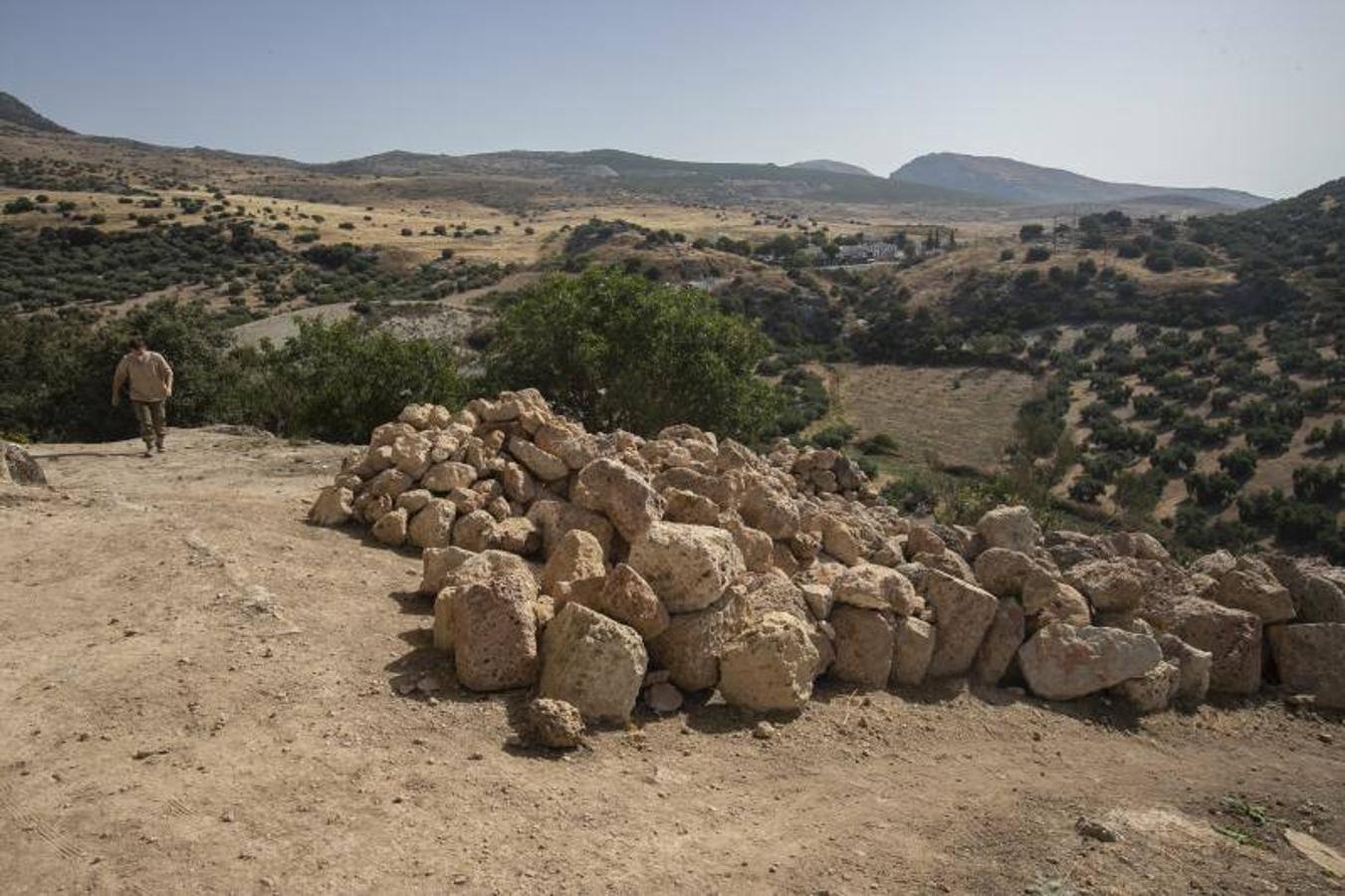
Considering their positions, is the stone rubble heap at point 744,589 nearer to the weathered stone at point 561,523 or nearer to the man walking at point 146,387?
the weathered stone at point 561,523

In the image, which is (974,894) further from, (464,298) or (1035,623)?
(464,298)

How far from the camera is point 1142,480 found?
39000 millimetres

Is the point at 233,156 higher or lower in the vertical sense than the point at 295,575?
higher

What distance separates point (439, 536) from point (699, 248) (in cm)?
8419

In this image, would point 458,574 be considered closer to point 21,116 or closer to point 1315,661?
point 1315,661

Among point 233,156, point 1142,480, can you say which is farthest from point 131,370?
point 233,156

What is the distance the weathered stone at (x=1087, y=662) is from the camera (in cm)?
821

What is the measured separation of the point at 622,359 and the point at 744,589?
1316 cm

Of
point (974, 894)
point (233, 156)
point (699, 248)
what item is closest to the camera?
point (974, 894)

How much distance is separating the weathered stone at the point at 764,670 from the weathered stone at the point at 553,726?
142 centimetres

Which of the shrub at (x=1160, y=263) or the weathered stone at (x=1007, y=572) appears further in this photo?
the shrub at (x=1160, y=263)

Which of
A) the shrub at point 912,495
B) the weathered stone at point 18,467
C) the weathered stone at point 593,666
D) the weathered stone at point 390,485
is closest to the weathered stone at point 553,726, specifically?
the weathered stone at point 593,666

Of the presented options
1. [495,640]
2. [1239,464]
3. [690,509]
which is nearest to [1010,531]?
[690,509]

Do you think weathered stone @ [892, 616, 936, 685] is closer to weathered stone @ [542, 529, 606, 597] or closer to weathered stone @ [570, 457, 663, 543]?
weathered stone @ [570, 457, 663, 543]
